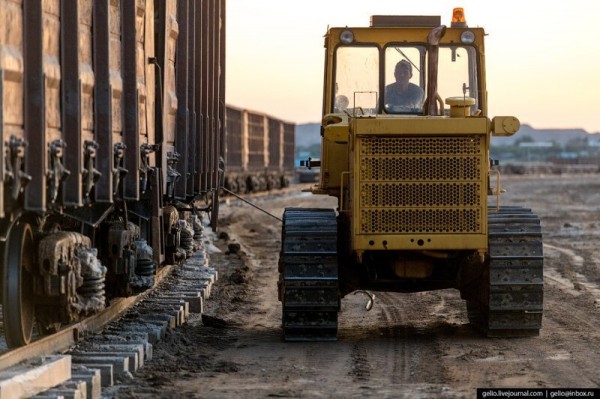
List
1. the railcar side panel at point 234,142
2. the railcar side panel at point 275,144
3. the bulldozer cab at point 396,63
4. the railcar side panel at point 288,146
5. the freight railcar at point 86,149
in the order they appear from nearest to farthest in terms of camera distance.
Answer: the freight railcar at point 86,149, the bulldozer cab at point 396,63, the railcar side panel at point 234,142, the railcar side panel at point 275,144, the railcar side panel at point 288,146

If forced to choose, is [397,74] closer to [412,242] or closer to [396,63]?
[396,63]

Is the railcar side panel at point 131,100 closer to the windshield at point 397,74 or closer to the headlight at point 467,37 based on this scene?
the windshield at point 397,74

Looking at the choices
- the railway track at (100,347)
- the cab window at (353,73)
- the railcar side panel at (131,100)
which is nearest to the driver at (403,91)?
the cab window at (353,73)

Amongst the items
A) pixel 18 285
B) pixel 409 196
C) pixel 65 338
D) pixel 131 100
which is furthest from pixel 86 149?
pixel 409 196

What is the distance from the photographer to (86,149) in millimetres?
10742

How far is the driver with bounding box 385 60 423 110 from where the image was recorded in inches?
567

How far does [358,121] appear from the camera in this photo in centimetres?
1293

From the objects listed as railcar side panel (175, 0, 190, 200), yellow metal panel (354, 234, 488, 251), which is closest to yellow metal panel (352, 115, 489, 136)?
yellow metal panel (354, 234, 488, 251)

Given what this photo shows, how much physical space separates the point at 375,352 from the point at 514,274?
1.65 metres

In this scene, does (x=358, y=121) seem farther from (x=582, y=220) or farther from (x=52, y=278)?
A: (x=582, y=220)

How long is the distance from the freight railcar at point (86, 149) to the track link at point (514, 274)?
10.7 feet

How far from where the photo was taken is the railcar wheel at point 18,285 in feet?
34.8

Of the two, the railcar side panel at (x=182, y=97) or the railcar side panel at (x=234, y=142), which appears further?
the railcar side panel at (x=234, y=142)

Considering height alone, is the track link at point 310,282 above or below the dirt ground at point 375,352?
above
